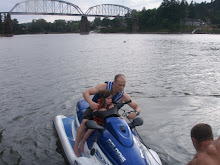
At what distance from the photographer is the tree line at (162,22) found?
12838cm

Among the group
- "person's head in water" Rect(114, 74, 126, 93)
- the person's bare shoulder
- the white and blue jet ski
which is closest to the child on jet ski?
the white and blue jet ski

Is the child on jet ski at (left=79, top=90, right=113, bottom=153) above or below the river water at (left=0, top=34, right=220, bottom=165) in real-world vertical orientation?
above

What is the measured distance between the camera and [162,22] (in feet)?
426

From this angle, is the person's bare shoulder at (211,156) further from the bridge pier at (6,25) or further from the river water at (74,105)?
the bridge pier at (6,25)

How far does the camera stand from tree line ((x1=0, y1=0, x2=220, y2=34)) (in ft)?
421

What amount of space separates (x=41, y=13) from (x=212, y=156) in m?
125

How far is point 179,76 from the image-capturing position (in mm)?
16203

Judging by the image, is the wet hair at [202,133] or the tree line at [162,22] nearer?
the wet hair at [202,133]

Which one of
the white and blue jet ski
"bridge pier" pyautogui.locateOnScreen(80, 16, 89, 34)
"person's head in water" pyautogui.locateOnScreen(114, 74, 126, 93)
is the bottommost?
the white and blue jet ski

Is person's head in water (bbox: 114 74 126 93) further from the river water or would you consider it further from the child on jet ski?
the river water

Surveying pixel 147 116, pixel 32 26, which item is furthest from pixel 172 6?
pixel 147 116

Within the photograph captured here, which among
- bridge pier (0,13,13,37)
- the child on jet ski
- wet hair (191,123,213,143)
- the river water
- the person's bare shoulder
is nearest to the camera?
the person's bare shoulder

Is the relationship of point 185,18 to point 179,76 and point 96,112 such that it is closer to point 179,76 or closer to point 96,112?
point 179,76

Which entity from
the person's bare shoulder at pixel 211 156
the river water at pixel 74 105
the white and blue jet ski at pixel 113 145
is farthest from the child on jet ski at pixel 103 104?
the person's bare shoulder at pixel 211 156
